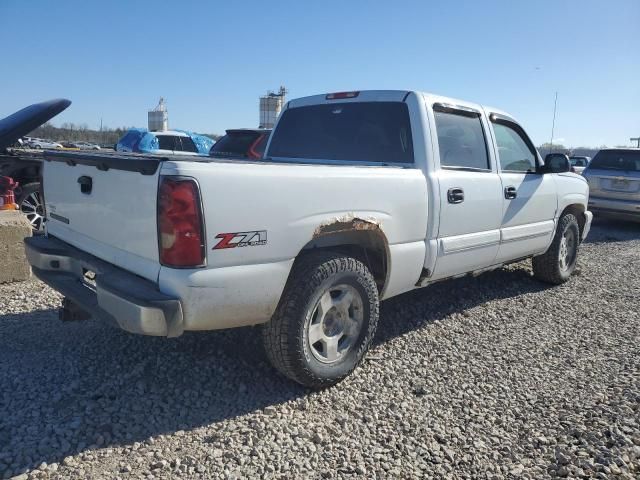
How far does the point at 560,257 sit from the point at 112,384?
5068 mm

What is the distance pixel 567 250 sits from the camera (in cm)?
632

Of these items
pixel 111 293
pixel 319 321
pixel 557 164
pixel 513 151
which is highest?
pixel 513 151

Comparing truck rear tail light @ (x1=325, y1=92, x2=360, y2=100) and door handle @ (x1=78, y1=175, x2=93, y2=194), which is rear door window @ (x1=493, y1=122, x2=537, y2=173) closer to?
truck rear tail light @ (x1=325, y1=92, x2=360, y2=100)

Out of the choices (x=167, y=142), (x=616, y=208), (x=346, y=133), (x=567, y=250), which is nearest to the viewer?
(x=346, y=133)

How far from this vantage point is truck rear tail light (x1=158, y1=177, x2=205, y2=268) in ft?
8.21

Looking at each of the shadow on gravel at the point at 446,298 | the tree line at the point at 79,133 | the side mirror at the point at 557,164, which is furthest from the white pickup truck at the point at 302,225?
the tree line at the point at 79,133

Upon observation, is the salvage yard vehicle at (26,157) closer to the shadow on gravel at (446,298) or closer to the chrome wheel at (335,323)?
the shadow on gravel at (446,298)

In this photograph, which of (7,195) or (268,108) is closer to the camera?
(7,195)

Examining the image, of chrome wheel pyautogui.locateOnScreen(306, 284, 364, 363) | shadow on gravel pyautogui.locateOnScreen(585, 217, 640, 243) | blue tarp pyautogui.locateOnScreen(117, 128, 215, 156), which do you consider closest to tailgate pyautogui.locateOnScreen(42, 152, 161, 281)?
chrome wheel pyautogui.locateOnScreen(306, 284, 364, 363)

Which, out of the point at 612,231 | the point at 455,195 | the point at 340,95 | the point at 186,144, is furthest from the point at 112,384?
the point at 186,144

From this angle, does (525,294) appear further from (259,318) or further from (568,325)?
(259,318)

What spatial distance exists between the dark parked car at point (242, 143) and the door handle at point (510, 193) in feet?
18.4

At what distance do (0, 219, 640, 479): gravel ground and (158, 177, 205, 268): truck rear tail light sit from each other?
986 mm

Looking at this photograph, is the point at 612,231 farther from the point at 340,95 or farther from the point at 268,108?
the point at 268,108
